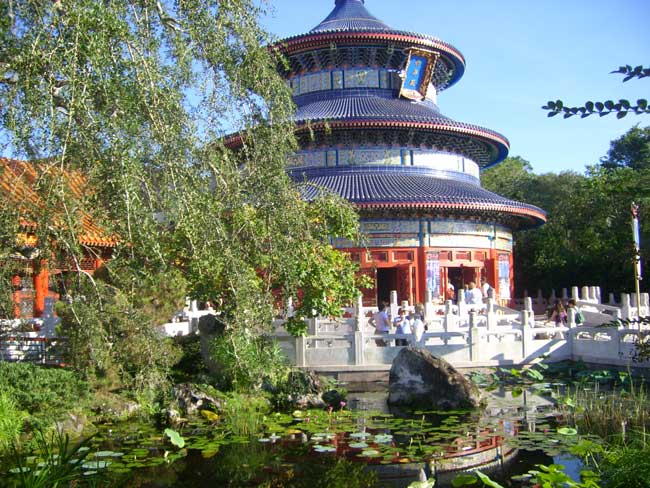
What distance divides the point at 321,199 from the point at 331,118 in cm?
1099

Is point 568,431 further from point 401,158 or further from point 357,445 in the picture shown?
point 401,158

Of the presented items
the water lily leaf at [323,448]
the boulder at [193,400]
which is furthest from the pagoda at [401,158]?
the water lily leaf at [323,448]

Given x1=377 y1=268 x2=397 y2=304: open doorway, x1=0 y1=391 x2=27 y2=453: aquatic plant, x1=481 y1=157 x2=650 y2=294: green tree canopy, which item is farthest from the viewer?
x1=481 y1=157 x2=650 y2=294: green tree canopy

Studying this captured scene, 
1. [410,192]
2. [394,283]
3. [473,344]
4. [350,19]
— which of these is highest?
[350,19]

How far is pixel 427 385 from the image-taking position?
10.7 m

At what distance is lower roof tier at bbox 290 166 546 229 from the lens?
20141mm

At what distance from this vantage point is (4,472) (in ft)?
23.2

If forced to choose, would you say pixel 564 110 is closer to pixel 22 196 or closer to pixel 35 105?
pixel 35 105

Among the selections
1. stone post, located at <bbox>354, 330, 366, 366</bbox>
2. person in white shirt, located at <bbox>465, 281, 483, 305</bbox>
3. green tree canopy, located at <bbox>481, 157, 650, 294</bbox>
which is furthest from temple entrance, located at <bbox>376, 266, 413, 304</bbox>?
stone post, located at <bbox>354, 330, 366, 366</bbox>

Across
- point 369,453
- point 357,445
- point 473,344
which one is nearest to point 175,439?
point 357,445

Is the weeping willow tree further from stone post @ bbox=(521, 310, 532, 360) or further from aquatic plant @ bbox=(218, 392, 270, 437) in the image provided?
stone post @ bbox=(521, 310, 532, 360)

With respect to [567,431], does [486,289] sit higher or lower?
higher

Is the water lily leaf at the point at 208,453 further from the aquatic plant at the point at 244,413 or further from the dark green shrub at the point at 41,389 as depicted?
the dark green shrub at the point at 41,389

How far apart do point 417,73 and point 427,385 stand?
16384 mm
